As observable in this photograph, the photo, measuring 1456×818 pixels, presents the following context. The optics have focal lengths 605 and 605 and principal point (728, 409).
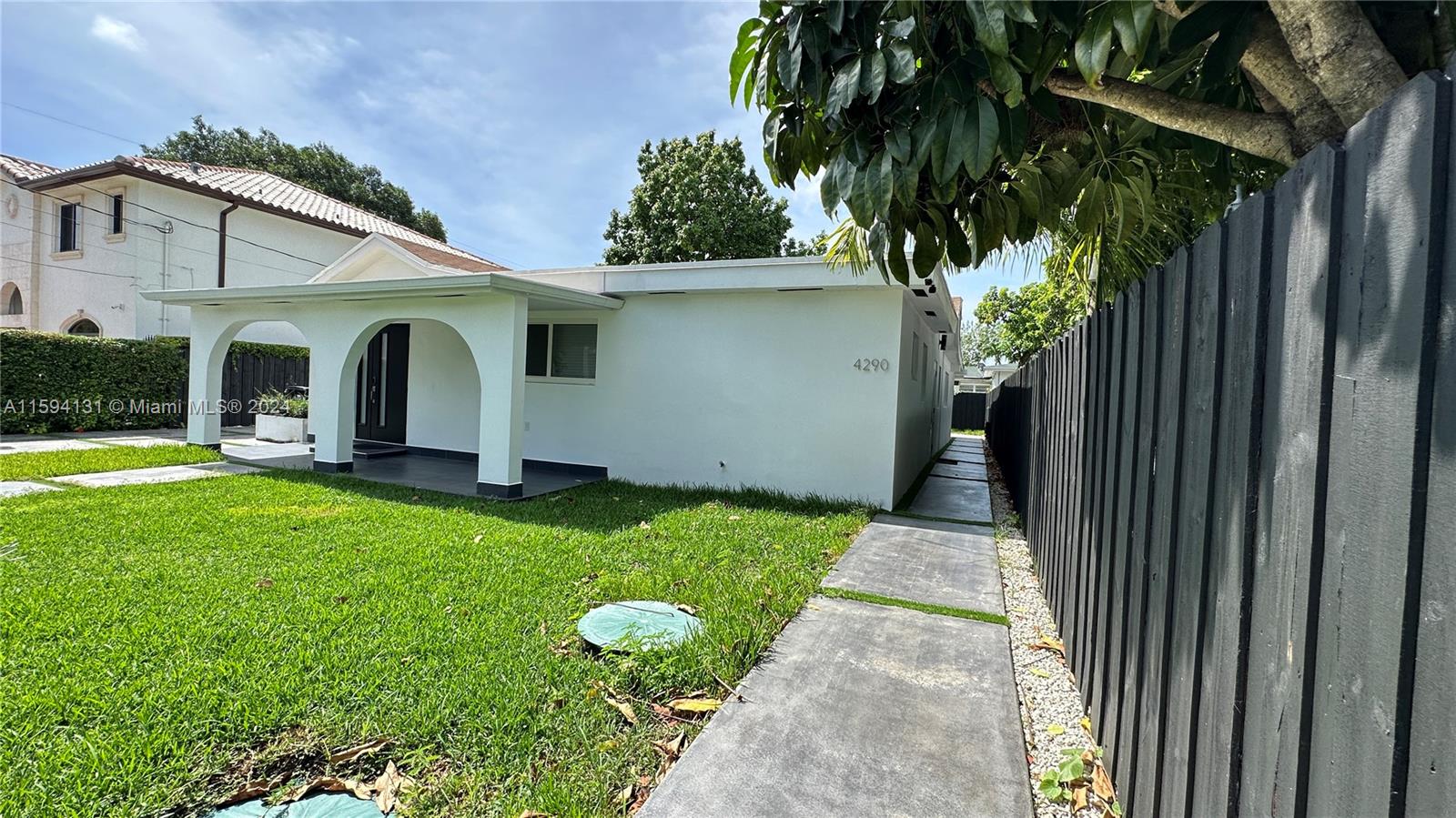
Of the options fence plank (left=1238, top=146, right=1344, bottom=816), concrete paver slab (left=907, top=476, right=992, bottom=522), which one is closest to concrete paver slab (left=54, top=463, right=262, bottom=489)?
concrete paver slab (left=907, top=476, right=992, bottom=522)

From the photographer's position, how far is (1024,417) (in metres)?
7.82

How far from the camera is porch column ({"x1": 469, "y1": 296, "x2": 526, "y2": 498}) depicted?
7.81m

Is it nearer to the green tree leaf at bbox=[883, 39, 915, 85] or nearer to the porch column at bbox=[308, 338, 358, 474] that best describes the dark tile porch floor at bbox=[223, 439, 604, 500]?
the porch column at bbox=[308, 338, 358, 474]

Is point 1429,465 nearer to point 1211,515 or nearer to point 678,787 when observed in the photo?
point 1211,515

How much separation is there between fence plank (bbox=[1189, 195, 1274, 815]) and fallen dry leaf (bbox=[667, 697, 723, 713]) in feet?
6.49

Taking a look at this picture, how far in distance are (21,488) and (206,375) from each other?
12.5ft

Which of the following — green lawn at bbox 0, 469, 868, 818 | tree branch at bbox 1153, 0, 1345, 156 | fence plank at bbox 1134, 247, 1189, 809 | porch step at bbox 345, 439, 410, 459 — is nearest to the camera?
tree branch at bbox 1153, 0, 1345, 156

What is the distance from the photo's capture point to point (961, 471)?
13383 mm

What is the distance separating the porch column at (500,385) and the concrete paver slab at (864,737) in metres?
5.20

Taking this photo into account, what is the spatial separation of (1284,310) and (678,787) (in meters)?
2.53

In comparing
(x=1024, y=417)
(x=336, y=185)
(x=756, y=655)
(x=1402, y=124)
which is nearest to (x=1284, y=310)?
(x=1402, y=124)

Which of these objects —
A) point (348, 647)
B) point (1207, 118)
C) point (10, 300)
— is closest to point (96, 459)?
point (348, 647)

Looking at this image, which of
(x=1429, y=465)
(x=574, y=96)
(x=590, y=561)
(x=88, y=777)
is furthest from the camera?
(x=574, y=96)

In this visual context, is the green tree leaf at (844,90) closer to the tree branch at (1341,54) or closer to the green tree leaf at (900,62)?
the green tree leaf at (900,62)
